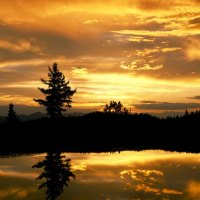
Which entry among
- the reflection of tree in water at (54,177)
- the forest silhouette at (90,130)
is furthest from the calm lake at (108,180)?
the forest silhouette at (90,130)

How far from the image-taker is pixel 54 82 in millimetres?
72250

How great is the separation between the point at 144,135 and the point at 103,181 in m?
37.1

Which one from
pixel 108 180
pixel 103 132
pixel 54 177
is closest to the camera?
pixel 108 180

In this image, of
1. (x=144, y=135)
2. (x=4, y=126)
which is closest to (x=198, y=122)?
(x=144, y=135)

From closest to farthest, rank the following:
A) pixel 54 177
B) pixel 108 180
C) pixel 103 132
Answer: pixel 108 180 → pixel 54 177 → pixel 103 132

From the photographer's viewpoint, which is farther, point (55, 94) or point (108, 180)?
point (55, 94)

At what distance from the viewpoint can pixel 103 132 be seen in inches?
2272

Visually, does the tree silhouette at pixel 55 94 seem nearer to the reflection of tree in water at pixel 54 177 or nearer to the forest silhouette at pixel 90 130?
the forest silhouette at pixel 90 130

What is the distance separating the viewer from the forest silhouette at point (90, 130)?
48.4 metres

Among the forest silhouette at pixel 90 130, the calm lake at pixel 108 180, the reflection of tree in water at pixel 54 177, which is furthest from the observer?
the forest silhouette at pixel 90 130

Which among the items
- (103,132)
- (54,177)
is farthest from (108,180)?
(103,132)

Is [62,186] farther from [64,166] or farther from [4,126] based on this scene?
[4,126]

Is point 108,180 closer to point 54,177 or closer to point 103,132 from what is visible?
point 54,177

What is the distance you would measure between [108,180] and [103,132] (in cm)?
3528
